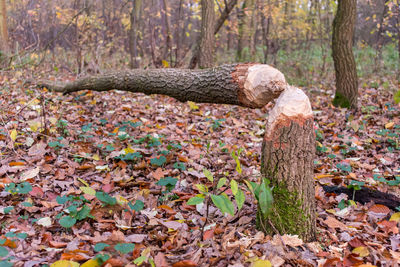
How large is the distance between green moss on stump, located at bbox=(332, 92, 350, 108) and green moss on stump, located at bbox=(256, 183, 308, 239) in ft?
15.0

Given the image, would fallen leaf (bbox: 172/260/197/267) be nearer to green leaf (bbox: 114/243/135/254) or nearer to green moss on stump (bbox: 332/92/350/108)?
green leaf (bbox: 114/243/135/254)

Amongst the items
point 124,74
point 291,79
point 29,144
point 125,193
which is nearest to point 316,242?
point 125,193

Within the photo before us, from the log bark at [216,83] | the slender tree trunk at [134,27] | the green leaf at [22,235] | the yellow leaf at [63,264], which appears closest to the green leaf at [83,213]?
the green leaf at [22,235]

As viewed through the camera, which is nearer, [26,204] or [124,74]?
[26,204]

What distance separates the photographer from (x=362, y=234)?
2363 millimetres

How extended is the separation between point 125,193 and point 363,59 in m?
11.6

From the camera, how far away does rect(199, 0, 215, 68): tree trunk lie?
665 centimetres

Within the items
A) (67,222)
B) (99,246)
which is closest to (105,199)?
(67,222)

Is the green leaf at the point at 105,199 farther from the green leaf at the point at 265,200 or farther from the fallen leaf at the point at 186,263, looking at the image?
the green leaf at the point at 265,200

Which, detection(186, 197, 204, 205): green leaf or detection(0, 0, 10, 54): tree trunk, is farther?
detection(0, 0, 10, 54): tree trunk

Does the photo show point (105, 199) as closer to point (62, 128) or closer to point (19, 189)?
point (19, 189)

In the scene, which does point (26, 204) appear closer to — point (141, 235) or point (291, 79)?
point (141, 235)

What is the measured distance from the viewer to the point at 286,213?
2.22 meters

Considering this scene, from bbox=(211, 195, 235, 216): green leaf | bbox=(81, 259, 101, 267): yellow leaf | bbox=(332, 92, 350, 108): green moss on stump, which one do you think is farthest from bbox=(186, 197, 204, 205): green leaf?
bbox=(332, 92, 350, 108): green moss on stump
